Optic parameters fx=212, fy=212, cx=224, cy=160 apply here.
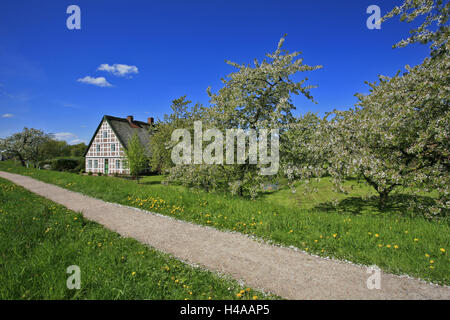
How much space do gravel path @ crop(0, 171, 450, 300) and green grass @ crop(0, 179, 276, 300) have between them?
0.43 m

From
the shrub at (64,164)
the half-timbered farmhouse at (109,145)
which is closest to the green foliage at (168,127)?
the half-timbered farmhouse at (109,145)

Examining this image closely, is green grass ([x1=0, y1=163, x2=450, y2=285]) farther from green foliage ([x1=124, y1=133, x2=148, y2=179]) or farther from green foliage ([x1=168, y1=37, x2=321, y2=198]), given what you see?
green foliage ([x1=124, y1=133, x2=148, y2=179])

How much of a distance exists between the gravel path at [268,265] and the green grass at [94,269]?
1.40 feet

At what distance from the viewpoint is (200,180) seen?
11.1m

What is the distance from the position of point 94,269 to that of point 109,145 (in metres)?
32.8

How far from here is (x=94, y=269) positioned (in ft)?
12.7

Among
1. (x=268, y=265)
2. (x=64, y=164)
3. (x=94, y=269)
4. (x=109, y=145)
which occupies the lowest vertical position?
(x=268, y=265)

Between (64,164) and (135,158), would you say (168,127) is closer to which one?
(135,158)

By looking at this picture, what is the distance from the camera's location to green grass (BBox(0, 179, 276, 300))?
335cm

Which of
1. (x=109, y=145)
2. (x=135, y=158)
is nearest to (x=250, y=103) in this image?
(x=135, y=158)

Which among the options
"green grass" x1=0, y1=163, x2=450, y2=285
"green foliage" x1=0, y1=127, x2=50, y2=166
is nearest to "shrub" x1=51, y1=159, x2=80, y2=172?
"green foliage" x1=0, y1=127, x2=50, y2=166
